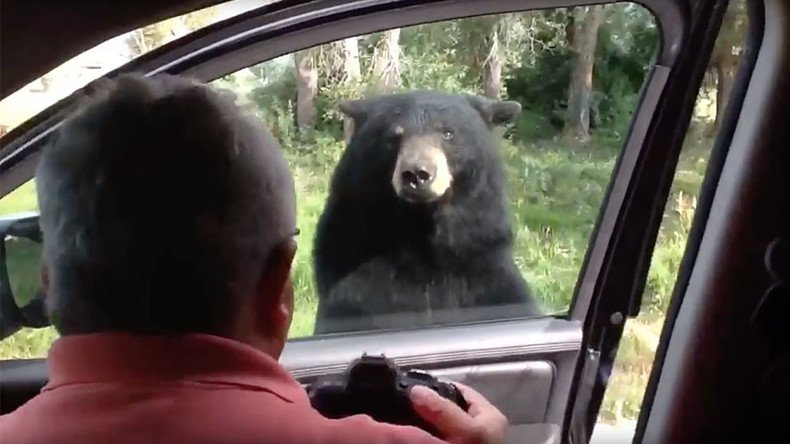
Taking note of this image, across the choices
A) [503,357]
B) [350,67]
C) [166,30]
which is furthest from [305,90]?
[503,357]

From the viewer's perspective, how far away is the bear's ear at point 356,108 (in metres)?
1.59

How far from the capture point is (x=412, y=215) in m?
1.68

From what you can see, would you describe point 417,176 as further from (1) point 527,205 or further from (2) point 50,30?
(2) point 50,30

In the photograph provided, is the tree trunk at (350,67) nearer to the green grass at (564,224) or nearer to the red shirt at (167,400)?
the green grass at (564,224)

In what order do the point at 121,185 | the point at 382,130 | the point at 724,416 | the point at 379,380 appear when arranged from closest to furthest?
1. the point at 121,185
2. the point at 379,380
3. the point at 724,416
4. the point at 382,130

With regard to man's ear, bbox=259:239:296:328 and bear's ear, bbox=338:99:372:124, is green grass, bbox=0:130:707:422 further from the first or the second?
man's ear, bbox=259:239:296:328

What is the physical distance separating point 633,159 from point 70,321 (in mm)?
1085

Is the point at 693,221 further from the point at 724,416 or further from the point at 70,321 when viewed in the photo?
the point at 70,321

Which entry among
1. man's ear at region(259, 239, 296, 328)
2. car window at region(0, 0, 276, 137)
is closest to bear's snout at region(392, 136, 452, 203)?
car window at region(0, 0, 276, 137)

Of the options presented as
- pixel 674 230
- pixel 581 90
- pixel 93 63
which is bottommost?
pixel 674 230

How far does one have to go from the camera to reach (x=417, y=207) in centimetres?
168

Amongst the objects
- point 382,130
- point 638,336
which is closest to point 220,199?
point 382,130

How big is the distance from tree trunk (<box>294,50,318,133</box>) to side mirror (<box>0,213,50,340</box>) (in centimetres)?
44

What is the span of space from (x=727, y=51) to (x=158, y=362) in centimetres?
99
